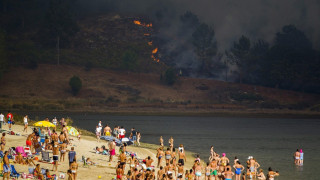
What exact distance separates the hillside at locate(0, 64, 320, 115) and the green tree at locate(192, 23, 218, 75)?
15.9 metres

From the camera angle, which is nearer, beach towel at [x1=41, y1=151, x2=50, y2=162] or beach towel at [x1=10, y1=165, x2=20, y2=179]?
beach towel at [x1=10, y1=165, x2=20, y2=179]

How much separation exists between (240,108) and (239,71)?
1270 inches

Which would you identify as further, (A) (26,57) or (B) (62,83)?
(A) (26,57)

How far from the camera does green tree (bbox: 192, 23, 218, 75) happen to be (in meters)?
192

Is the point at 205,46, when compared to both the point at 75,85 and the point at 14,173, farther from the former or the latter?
the point at 14,173

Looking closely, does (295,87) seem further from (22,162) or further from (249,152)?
(22,162)

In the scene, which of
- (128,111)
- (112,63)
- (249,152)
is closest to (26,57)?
(112,63)

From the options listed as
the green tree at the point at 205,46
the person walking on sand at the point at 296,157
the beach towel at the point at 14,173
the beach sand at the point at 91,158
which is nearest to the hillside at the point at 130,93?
the green tree at the point at 205,46

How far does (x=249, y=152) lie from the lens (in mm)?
66000

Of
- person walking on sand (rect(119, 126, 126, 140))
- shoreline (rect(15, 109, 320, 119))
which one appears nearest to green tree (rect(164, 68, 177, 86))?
shoreline (rect(15, 109, 320, 119))

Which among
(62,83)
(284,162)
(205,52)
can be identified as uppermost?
(205,52)

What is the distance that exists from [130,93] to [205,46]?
42.3 metres

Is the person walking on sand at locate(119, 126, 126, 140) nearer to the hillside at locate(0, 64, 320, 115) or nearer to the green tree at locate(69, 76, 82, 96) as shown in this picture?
the hillside at locate(0, 64, 320, 115)

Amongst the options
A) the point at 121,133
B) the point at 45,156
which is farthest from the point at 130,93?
the point at 45,156
